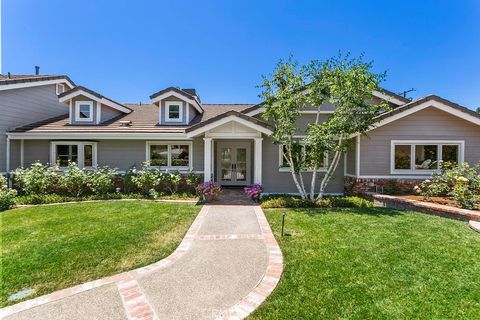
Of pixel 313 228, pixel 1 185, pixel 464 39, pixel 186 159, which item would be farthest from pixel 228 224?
pixel 464 39

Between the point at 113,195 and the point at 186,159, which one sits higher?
the point at 186,159

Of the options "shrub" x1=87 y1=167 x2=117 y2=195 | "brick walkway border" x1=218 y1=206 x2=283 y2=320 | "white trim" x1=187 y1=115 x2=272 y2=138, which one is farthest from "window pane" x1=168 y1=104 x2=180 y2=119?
"brick walkway border" x1=218 y1=206 x2=283 y2=320

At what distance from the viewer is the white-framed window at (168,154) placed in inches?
498

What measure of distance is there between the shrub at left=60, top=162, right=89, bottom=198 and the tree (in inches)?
356

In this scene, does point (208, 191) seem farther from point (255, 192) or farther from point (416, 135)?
point (416, 135)

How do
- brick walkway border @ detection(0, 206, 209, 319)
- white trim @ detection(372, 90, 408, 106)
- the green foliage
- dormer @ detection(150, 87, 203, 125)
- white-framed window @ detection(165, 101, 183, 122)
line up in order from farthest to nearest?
white-framed window @ detection(165, 101, 183, 122), dormer @ detection(150, 87, 203, 125), white trim @ detection(372, 90, 408, 106), the green foliage, brick walkway border @ detection(0, 206, 209, 319)

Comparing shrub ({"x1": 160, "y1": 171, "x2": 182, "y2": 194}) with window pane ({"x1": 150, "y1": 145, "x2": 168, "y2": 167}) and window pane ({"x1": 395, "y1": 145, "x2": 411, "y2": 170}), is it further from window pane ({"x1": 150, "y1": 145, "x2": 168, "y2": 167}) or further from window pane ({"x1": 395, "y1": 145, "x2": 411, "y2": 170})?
window pane ({"x1": 395, "y1": 145, "x2": 411, "y2": 170})

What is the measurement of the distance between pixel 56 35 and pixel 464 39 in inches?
895

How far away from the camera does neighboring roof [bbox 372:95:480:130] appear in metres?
10.2

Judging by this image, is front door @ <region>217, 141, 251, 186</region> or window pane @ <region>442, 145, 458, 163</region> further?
front door @ <region>217, 141, 251, 186</region>

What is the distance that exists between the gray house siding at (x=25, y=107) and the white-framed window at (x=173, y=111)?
26.0 feet

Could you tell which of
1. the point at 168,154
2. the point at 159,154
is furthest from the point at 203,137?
the point at 159,154

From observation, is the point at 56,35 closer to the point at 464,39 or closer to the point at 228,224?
the point at 228,224

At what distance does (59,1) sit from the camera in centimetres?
988
